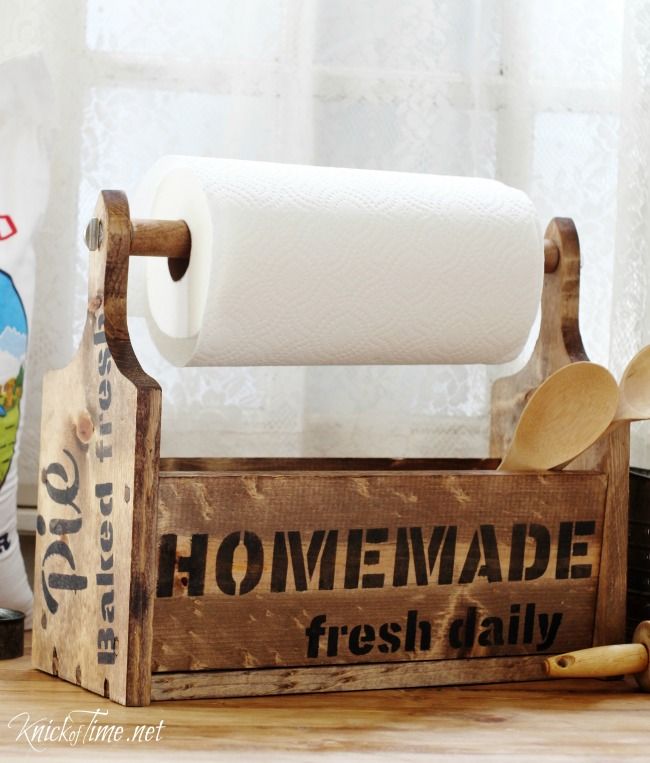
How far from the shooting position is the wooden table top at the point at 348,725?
545mm

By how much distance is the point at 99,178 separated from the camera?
0.93m

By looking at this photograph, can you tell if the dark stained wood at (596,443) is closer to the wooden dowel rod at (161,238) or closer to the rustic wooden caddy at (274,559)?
the rustic wooden caddy at (274,559)

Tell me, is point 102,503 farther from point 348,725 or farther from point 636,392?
point 636,392

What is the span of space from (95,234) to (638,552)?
1.51 ft

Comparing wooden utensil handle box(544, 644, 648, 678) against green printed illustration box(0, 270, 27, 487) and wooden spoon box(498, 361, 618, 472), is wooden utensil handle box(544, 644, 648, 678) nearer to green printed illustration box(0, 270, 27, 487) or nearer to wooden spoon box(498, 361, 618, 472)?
wooden spoon box(498, 361, 618, 472)

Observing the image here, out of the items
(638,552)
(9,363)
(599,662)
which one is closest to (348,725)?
(599,662)

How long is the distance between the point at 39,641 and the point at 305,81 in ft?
1.76

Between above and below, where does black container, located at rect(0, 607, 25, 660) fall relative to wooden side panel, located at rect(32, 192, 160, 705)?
below

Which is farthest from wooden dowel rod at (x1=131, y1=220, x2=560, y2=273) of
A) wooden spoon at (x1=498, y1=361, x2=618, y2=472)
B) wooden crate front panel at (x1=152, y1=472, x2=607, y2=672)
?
wooden spoon at (x1=498, y1=361, x2=618, y2=472)

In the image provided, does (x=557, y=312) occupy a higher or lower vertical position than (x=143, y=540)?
higher

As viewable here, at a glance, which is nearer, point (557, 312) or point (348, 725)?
point (348, 725)

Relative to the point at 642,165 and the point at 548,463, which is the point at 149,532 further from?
the point at 642,165

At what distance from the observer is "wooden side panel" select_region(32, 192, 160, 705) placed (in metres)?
0.61

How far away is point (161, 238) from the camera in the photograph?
26.2 inches
